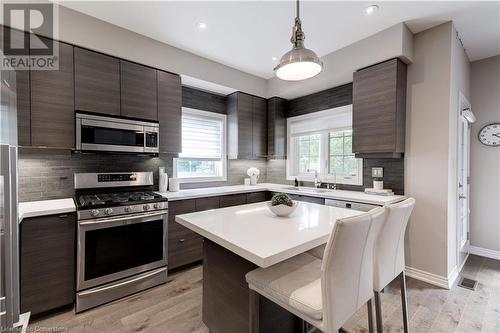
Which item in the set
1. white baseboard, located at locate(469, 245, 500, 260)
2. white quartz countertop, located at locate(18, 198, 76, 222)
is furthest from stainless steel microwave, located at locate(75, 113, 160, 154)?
white baseboard, located at locate(469, 245, 500, 260)

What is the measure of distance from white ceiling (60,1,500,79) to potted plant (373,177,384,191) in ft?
5.82

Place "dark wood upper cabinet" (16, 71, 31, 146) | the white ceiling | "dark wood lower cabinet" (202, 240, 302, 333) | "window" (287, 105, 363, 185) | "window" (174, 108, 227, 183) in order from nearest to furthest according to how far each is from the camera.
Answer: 1. "dark wood lower cabinet" (202, 240, 302, 333)
2. "dark wood upper cabinet" (16, 71, 31, 146)
3. the white ceiling
4. "window" (287, 105, 363, 185)
5. "window" (174, 108, 227, 183)

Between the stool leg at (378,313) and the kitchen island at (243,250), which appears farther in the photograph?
the stool leg at (378,313)

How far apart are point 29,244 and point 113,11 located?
228 centimetres

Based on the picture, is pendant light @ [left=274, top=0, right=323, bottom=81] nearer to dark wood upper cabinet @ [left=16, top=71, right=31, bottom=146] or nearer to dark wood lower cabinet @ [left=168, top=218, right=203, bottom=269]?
dark wood lower cabinet @ [left=168, top=218, right=203, bottom=269]

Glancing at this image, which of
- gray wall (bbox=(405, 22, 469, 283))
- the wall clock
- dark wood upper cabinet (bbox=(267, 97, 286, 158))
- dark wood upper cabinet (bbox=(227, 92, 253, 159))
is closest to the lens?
gray wall (bbox=(405, 22, 469, 283))

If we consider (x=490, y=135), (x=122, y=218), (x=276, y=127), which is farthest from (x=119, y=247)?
(x=490, y=135)

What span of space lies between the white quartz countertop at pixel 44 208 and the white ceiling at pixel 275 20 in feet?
6.34

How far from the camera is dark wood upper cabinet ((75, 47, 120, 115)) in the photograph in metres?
2.27

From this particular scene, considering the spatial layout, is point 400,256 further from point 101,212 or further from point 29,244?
point 29,244

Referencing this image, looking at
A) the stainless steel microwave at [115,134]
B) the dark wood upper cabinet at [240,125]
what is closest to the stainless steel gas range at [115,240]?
the stainless steel microwave at [115,134]

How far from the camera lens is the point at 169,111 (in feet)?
9.51

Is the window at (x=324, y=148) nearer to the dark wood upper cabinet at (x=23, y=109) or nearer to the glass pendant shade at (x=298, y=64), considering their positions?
the glass pendant shade at (x=298, y=64)

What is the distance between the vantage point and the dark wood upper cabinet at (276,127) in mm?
4027
